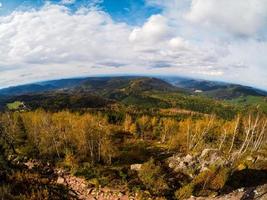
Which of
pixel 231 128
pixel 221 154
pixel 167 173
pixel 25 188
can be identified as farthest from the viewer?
pixel 231 128

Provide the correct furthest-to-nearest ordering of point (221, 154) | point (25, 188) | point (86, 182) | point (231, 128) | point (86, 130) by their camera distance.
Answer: point (231, 128)
point (86, 130)
point (221, 154)
point (86, 182)
point (25, 188)

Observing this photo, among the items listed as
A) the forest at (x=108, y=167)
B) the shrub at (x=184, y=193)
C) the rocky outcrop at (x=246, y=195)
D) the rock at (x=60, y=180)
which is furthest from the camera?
the rock at (x=60, y=180)

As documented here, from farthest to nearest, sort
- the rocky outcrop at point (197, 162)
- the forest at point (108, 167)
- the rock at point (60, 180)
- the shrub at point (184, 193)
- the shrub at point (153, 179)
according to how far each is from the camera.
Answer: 1. the rocky outcrop at point (197, 162)
2. the rock at point (60, 180)
3. the shrub at point (153, 179)
4. the forest at point (108, 167)
5. the shrub at point (184, 193)

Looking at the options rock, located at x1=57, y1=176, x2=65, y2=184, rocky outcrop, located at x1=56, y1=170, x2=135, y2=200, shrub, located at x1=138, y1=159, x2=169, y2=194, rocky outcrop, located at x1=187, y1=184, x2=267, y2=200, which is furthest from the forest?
rocky outcrop, located at x1=187, y1=184, x2=267, y2=200

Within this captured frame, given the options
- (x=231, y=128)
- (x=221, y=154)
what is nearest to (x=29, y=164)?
(x=221, y=154)

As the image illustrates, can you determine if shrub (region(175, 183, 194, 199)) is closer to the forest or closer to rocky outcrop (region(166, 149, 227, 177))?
the forest

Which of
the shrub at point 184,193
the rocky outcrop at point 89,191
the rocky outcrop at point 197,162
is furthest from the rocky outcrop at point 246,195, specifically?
the rocky outcrop at point 197,162

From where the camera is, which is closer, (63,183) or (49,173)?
(63,183)

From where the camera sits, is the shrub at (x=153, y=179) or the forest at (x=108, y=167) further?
the shrub at (x=153, y=179)

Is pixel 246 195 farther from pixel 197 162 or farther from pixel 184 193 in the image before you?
pixel 197 162

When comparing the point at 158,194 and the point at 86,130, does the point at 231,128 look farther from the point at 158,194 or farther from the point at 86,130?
the point at 158,194

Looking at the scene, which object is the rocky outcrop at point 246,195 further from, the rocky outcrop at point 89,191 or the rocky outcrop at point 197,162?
the rocky outcrop at point 197,162
